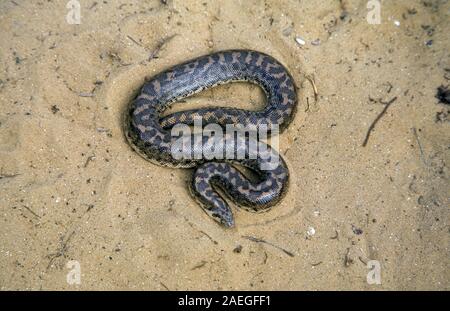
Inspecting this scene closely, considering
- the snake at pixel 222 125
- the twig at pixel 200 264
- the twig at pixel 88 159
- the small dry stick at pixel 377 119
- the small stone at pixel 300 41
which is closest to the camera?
the twig at pixel 200 264

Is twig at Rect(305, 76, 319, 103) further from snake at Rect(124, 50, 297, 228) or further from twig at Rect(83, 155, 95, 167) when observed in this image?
twig at Rect(83, 155, 95, 167)

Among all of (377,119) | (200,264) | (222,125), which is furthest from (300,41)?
(200,264)

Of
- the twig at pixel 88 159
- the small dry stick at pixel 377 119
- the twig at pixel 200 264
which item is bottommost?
the twig at pixel 200 264

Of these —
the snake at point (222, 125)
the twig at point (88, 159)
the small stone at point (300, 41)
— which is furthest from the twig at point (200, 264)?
the small stone at point (300, 41)

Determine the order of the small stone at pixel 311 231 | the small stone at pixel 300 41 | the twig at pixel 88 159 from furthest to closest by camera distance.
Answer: the small stone at pixel 300 41 < the twig at pixel 88 159 < the small stone at pixel 311 231

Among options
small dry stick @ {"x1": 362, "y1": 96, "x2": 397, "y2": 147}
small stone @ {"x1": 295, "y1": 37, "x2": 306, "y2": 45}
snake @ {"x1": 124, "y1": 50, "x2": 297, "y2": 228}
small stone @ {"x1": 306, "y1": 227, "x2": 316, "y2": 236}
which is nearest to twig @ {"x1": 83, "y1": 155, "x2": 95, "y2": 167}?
snake @ {"x1": 124, "y1": 50, "x2": 297, "y2": 228}

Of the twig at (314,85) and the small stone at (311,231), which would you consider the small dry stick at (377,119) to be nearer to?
the twig at (314,85)

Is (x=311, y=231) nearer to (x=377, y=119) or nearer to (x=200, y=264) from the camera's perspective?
(x=200, y=264)

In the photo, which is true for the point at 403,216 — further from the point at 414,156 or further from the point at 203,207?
the point at 203,207

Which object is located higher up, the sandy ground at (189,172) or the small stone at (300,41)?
the small stone at (300,41)
